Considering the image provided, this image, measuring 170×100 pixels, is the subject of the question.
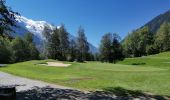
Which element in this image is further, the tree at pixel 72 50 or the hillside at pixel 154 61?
the tree at pixel 72 50

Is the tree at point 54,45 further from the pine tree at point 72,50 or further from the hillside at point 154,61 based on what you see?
the hillside at point 154,61

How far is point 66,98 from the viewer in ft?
49.6

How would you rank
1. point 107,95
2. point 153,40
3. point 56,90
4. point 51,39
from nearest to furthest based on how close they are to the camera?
point 107,95, point 56,90, point 51,39, point 153,40

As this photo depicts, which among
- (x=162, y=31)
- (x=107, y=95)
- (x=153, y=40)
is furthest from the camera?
(x=153, y=40)

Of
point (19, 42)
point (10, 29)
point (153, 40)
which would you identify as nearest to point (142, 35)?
point (153, 40)

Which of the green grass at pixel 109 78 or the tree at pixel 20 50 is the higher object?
the tree at pixel 20 50

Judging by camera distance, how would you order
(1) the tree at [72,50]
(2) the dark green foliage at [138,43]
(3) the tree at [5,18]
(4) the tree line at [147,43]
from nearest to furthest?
1. (3) the tree at [5,18]
2. (4) the tree line at [147,43]
3. (1) the tree at [72,50]
4. (2) the dark green foliage at [138,43]

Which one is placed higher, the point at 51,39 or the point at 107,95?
the point at 51,39

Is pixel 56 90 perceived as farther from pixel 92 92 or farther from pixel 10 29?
pixel 10 29

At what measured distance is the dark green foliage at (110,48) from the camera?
109762 mm

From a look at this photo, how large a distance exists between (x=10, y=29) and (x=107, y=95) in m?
6.74

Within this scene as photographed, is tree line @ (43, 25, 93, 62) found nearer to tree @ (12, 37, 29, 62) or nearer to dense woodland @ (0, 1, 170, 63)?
dense woodland @ (0, 1, 170, 63)

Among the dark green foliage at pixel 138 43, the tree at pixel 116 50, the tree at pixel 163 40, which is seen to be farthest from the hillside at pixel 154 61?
the dark green foliage at pixel 138 43

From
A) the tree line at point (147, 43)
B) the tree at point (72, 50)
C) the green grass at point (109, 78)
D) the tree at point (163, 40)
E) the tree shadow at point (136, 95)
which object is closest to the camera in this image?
the tree shadow at point (136, 95)
